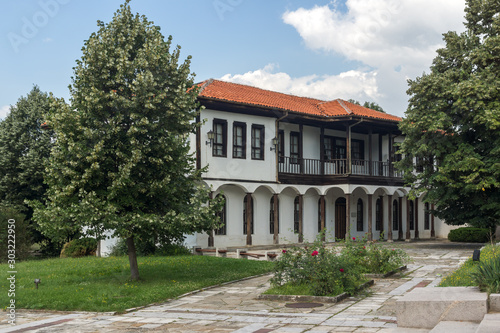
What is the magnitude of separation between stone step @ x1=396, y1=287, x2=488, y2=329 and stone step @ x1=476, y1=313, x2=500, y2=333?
24 cm

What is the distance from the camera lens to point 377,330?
808 centimetres

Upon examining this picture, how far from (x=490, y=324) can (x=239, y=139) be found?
19.3 metres

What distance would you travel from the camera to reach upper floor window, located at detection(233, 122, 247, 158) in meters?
25.1

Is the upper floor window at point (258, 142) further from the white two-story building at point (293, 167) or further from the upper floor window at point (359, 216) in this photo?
the upper floor window at point (359, 216)

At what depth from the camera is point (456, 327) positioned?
711 centimetres

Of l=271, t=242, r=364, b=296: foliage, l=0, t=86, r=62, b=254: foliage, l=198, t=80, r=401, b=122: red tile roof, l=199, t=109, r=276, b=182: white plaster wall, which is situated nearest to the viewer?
l=271, t=242, r=364, b=296: foliage

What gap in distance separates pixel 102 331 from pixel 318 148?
21.5 metres

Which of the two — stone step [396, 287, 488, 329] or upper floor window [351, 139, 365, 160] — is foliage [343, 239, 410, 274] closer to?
stone step [396, 287, 488, 329]

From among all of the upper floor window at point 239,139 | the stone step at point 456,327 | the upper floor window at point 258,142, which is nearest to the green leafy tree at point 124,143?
the stone step at point 456,327

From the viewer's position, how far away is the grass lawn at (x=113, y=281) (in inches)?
444

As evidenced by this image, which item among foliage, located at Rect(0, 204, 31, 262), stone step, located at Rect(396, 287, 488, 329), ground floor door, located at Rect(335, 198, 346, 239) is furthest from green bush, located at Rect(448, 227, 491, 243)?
stone step, located at Rect(396, 287, 488, 329)

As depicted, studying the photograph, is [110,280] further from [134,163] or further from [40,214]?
[134,163]

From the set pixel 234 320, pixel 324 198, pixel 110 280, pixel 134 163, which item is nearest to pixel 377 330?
pixel 234 320

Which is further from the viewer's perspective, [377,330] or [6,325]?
[6,325]
